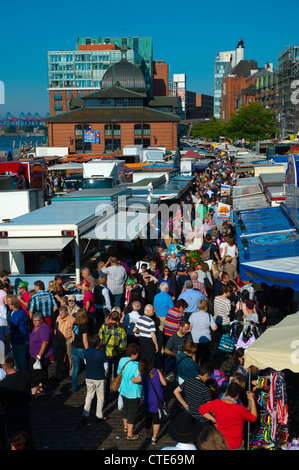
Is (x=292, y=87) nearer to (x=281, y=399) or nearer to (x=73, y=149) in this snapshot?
(x=73, y=149)

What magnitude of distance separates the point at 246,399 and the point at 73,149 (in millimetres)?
70678

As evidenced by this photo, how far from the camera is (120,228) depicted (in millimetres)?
13266

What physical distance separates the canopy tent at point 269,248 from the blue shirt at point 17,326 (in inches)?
147

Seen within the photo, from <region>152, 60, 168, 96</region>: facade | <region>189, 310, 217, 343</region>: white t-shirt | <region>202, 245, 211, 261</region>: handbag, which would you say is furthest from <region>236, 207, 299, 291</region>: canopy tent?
<region>152, 60, 168, 96</region>: facade

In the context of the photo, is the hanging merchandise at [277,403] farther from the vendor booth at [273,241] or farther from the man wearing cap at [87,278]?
the man wearing cap at [87,278]

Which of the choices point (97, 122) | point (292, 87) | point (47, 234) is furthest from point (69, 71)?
point (47, 234)

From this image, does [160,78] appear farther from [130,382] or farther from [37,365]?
[130,382]

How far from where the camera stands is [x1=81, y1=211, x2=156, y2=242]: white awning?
1208 cm

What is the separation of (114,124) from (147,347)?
67.2 metres

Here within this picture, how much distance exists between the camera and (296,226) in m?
11.3

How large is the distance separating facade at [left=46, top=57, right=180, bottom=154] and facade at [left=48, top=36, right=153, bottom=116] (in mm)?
65510

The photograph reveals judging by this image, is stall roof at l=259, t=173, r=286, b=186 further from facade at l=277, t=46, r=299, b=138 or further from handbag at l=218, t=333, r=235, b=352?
facade at l=277, t=46, r=299, b=138

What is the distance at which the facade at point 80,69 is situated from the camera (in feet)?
452

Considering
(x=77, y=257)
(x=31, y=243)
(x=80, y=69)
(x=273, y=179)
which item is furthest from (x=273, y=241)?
(x=80, y=69)
